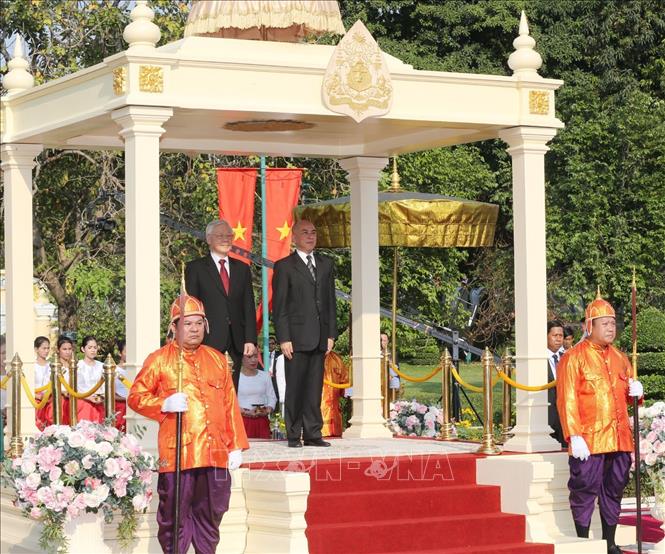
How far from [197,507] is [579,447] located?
293cm

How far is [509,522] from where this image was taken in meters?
11.3

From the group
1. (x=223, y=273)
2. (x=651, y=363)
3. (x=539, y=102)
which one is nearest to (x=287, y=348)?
(x=223, y=273)

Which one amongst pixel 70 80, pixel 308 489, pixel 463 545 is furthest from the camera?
pixel 70 80

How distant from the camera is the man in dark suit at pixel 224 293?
39.9 ft

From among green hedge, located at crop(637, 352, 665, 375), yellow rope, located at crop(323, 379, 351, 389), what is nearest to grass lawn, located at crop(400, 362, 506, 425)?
green hedge, located at crop(637, 352, 665, 375)

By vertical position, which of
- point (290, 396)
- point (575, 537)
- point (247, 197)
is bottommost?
point (575, 537)

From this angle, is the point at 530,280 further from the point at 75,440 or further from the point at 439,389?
the point at 439,389

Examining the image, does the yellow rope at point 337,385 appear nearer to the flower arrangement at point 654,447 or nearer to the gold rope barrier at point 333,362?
the gold rope barrier at point 333,362

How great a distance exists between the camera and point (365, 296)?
1409 cm

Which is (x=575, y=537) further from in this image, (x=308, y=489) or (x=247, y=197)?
(x=247, y=197)

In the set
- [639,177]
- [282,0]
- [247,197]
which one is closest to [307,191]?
[247,197]

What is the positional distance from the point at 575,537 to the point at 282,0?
4.89 metres

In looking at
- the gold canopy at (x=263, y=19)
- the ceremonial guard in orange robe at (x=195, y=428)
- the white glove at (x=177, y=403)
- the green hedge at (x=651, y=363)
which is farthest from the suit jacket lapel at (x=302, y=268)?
the green hedge at (x=651, y=363)

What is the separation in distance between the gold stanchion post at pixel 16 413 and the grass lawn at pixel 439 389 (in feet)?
43.7
